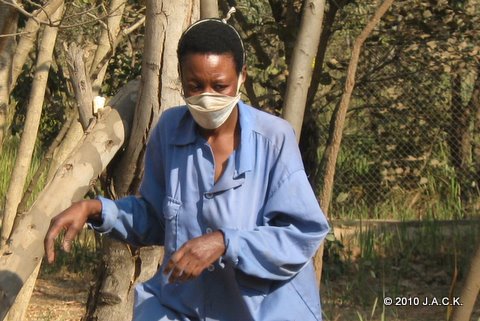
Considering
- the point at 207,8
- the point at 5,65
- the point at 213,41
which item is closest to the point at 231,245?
the point at 213,41

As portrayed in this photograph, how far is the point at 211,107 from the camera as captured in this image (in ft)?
9.03

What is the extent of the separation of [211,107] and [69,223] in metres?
0.48

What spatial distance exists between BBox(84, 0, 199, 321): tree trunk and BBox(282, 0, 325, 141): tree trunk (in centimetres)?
53

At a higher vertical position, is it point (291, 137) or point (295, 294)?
point (291, 137)

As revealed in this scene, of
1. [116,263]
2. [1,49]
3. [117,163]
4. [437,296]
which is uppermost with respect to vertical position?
[1,49]

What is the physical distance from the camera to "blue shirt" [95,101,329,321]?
271cm

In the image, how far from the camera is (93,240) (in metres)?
8.66

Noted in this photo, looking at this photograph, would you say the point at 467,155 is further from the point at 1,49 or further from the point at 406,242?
the point at 1,49

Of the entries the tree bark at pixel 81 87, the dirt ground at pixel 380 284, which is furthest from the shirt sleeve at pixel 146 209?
the dirt ground at pixel 380 284

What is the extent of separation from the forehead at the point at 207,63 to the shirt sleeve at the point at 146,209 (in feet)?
0.98

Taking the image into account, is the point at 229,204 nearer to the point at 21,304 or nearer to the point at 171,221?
the point at 171,221

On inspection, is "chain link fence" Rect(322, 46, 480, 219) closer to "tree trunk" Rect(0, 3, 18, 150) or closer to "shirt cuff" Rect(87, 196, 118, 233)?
"tree trunk" Rect(0, 3, 18, 150)

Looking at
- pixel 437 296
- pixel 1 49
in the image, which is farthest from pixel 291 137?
pixel 437 296

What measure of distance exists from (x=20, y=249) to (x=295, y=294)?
125cm
